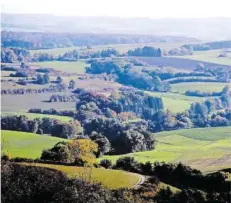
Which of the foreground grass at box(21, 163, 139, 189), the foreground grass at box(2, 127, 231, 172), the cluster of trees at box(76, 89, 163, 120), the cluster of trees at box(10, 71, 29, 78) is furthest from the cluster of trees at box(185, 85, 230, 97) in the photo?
the foreground grass at box(21, 163, 139, 189)

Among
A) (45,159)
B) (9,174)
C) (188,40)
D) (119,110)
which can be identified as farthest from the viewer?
(188,40)

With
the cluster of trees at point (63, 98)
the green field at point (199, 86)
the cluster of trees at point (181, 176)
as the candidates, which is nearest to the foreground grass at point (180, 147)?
the cluster of trees at point (181, 176)

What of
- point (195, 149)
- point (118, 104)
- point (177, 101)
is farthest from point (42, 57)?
point (195, 149)

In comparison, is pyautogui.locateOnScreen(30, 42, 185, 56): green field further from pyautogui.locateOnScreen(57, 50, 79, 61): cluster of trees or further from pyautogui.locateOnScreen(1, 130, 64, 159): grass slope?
pyautogui.locateOnScreen(1, 130, 64, 159): grass slope

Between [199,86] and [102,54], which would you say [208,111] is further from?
[102,54]

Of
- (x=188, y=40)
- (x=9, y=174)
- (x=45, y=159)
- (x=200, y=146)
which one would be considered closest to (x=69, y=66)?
(x=188, y=40)

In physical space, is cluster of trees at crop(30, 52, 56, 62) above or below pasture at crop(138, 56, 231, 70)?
above

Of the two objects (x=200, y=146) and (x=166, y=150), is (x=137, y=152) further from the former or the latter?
(x=200, y=146)
